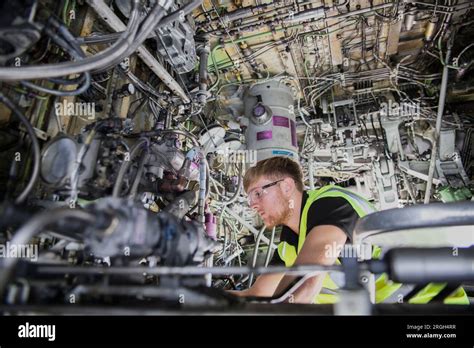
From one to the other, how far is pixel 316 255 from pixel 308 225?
239 millimetres

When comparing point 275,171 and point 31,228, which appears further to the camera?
point 275,171

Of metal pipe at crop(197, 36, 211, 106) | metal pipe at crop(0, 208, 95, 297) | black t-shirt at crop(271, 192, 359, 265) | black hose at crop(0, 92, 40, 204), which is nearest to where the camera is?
metal pipe at crop(0, 208, 95, 297)

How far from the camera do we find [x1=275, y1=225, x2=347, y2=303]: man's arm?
36.9 inches

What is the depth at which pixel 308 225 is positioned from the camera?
4.20 feet

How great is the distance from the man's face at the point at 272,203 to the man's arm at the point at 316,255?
17.1 inches

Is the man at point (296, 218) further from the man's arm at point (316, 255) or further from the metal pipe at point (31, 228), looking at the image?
the metal pipe at point (31, 228)

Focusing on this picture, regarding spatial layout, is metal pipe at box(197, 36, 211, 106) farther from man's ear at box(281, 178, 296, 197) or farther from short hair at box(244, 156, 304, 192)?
man's ear at box(281, 178, 296, 197)

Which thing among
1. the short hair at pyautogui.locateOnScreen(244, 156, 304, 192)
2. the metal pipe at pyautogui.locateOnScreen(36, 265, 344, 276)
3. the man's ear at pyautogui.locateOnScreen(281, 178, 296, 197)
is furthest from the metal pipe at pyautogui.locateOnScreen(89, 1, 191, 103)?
the metal pipe at pyautogui.locateOnScreen(36, 265, 344, 276)

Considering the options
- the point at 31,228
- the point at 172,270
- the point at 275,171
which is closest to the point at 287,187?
the point at 275,171

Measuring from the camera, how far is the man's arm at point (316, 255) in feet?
3.08

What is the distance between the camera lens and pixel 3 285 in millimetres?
462

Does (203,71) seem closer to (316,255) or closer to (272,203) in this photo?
(272,203)

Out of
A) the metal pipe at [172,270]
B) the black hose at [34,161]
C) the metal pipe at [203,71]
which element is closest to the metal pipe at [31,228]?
the metal pipe at [172,270]
